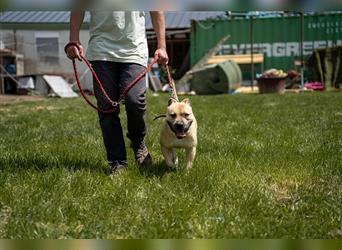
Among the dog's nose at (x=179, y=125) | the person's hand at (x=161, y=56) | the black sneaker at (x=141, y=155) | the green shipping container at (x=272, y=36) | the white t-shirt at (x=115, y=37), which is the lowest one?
the black sneaker at (x=141, y=155)

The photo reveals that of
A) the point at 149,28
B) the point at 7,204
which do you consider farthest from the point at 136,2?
the point at 149,28

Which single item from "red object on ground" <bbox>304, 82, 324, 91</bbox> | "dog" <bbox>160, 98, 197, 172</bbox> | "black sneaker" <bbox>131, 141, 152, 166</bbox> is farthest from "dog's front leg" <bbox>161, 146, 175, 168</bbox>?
"red object on ground" <bbox>304, 82, 324, 91</bbox>

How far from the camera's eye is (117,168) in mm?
4090

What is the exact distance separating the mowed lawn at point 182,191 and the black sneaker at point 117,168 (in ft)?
0.23

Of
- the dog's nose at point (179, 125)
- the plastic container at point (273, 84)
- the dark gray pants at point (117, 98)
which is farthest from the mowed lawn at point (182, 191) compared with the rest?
the plastic container at point (273, 84)

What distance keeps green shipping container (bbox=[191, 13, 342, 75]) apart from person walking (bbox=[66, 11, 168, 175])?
735 inches

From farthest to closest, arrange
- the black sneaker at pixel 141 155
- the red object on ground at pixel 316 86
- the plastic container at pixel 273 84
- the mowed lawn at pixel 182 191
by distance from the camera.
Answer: the red object on ground at pixel 316 86, the plastic container at pixel 273 84, the black sneaker at pixel 141 155, the mowed lawn at pixel 182 191

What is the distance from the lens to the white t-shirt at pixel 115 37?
13.1 feet

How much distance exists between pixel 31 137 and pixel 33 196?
121 inches

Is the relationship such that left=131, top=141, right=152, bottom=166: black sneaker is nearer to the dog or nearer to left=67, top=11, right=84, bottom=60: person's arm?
the dog

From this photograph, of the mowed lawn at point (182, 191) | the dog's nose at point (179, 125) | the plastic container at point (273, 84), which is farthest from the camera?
the plastic container at point (273, 84)

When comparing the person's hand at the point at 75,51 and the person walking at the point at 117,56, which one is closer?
the person's hand at the point at 75,51

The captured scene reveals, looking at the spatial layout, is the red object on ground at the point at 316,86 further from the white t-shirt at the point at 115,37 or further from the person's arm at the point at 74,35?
the person's arm at the point at 74,35

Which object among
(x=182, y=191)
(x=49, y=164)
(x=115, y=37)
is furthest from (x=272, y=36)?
(x=182, y=191)
